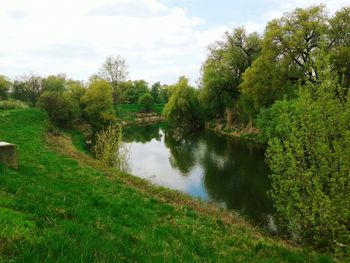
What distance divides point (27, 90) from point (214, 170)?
5389cm

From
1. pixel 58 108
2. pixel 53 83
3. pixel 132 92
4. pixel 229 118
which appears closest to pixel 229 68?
pixel 229 118

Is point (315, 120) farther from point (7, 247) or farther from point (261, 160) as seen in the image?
point (261, 160)

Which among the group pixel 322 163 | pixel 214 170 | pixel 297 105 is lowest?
pixel 214 170

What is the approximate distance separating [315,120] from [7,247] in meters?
9.21

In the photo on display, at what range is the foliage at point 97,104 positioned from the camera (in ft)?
166

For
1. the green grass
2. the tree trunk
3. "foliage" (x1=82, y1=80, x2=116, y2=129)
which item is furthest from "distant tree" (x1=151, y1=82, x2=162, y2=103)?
"foliage" (x1=82, y1=80, x2=116, y2=129)

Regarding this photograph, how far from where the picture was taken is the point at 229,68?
52125 mm

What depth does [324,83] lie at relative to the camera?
1070cm

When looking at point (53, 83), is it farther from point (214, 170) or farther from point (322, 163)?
point (322, 163)

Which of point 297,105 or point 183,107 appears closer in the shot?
point 297,105

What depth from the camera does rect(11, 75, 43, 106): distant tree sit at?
222ft

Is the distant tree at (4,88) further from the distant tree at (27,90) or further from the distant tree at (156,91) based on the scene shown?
the distant tree at (156,91)

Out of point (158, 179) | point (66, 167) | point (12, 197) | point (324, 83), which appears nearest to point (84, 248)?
point (12, 197)

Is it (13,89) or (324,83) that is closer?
(324,83)
